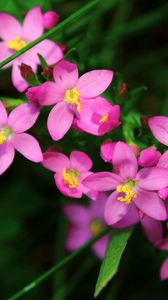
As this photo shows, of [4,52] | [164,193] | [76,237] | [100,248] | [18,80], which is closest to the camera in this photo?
[164,193]

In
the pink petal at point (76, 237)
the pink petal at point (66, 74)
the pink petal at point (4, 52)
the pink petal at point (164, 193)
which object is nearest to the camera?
the pink petal at point (164, 193)

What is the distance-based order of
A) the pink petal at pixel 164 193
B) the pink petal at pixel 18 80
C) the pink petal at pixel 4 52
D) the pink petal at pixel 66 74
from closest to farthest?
1. the pink petal at pixel 164 193
2. the pink petal at pixel 66 74
3. the pink petal at pixel 18 80
4. the pink petal at pixel 4 52

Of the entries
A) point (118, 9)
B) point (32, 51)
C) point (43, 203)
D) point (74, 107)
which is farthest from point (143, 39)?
point (74, 107)

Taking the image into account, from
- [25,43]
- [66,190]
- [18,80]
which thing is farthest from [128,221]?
[25,43]

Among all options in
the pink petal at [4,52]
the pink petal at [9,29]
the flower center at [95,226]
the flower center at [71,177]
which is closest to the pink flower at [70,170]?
the flower center at [71,177]

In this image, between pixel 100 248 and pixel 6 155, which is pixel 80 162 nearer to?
pixel 6 155

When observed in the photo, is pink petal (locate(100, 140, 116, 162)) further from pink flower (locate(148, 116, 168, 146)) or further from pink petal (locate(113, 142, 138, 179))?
pink flower (locate(148, 116, 168, 146))

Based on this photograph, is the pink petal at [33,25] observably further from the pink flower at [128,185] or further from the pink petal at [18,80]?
the pink flower at [128,185]

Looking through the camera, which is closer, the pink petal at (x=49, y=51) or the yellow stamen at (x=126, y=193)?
the yellow stamen at (x=126, y=193)
